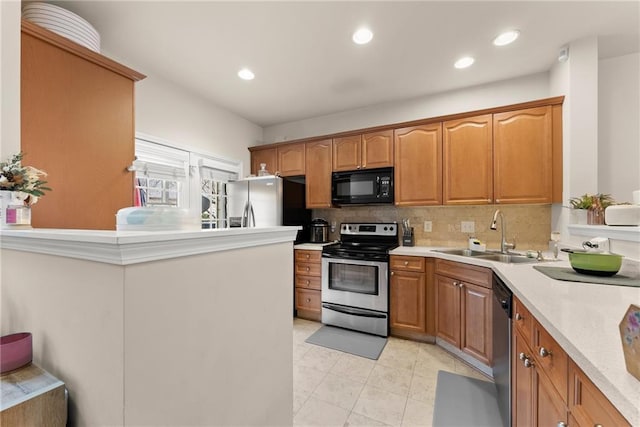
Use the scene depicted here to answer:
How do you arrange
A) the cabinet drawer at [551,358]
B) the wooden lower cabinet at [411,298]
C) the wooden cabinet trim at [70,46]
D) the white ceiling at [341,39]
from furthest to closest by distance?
the wooden lower cabinet at [411,298] → the white ceiling at [341,39] → the wooden cabinet trim at [70,46] → the cabinet drawer at [551,358]

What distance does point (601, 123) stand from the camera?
2320 mm

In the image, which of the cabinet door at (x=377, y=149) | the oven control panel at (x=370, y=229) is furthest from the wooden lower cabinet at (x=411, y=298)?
the cabinet door at (x=377, y=149)

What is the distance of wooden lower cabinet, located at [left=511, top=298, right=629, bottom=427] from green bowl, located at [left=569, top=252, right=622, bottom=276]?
0.42 metres

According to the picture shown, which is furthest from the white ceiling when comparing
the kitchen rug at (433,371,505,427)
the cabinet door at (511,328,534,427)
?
the kitchen rug at (433,371,505,427)

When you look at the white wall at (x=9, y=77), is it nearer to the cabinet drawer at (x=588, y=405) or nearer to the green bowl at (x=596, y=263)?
the cabinet drawer at (x=588, y=405)

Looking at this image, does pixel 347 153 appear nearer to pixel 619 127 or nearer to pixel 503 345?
pixel 503 345

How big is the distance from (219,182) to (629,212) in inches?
147

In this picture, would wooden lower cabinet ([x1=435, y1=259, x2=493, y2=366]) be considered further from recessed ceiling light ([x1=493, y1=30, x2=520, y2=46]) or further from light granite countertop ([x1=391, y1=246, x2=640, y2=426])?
recessed ceiling light ([x1=493, y1=30, x2=520, y2=46])

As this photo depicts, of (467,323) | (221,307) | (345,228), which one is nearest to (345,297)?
(345,228)

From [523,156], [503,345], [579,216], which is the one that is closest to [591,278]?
[503,345]

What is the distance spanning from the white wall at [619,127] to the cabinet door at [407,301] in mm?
1854

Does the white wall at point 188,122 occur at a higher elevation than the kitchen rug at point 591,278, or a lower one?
higher

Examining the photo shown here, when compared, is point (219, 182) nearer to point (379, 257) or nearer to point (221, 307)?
point (379, 257)

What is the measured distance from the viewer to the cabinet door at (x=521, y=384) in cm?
108
